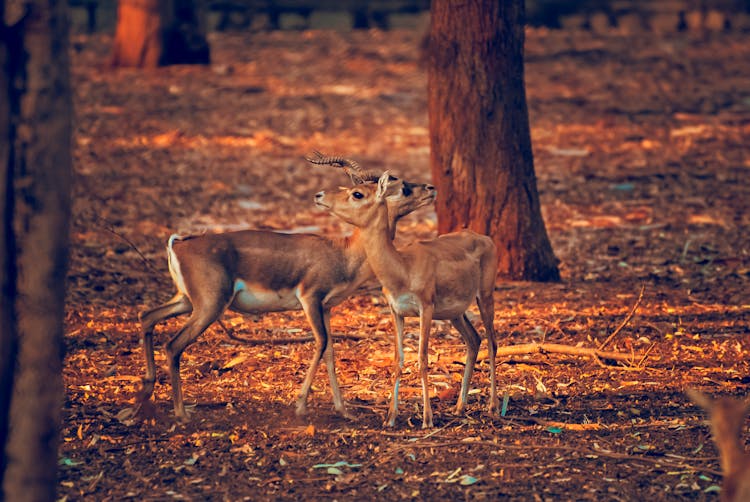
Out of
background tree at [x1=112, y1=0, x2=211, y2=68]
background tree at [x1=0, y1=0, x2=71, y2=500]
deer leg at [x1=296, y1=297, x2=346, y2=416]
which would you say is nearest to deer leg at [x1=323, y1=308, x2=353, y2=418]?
deer leg at [x1=296, y1=297, x2=346, y2=416]

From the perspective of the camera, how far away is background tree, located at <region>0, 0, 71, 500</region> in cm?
468

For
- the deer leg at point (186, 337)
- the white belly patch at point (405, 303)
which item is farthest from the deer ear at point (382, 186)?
the deer leg at point (186, 337)

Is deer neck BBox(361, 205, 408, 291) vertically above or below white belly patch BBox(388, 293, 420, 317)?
above

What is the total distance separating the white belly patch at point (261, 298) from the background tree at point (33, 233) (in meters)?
2.26

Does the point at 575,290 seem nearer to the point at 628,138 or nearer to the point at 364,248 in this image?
the point at 364,248

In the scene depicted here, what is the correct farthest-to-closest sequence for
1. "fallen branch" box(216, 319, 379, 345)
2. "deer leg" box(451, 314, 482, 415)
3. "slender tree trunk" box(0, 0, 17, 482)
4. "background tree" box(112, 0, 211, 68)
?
"background tree" box(112, 0, 211, 68)
"fallen branch" box(216, 319, 379, 345)
"deer leg" box(451, 314, 482, 415)
"slender tree trunk" box(0, 0, 17, 482)

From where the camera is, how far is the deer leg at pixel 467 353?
23.0 feet

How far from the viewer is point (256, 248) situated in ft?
23.0

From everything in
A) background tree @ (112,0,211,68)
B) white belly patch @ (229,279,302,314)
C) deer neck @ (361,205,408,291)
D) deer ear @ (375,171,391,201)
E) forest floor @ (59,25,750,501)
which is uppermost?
background tree @ (112,0,211,68)

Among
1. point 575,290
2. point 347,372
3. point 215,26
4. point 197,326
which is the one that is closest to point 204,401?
point 197,326

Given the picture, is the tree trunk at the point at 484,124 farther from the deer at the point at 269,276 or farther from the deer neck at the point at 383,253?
the deer neck at the point at 383,253

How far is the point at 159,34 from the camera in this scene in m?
19.4

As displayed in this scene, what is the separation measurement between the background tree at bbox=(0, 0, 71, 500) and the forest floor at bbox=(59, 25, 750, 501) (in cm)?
106

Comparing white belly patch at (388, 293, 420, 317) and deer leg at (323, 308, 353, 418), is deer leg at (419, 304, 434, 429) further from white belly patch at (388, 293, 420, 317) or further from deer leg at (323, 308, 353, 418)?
deer leg at (323, 308, 353, 418)
